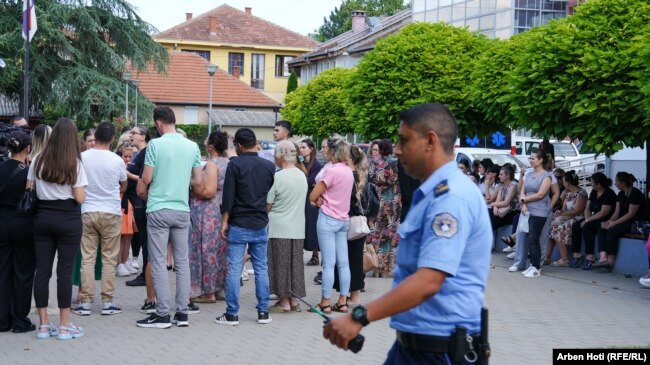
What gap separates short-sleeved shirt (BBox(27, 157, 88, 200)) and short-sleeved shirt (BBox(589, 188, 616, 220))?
9.62 metres

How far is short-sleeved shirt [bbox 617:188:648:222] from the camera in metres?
15.4

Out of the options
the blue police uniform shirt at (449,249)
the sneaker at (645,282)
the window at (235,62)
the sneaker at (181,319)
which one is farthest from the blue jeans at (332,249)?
the window at (235,62)

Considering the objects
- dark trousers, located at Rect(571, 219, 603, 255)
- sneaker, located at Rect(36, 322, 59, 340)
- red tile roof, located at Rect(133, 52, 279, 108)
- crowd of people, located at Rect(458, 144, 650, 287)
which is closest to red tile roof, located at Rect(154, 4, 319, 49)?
red tile roof, located at Rect(133, 52, 279, 108)

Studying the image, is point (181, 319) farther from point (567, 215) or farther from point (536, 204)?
point (567, 215)

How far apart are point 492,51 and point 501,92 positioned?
2.77m

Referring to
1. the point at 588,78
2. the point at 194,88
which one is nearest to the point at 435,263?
the point at 588,78

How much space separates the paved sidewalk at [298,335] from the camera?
8.53 meters

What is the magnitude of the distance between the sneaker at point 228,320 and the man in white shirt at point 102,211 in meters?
1.29

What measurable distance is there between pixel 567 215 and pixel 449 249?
42.8 feet

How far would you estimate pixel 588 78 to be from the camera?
16094mm

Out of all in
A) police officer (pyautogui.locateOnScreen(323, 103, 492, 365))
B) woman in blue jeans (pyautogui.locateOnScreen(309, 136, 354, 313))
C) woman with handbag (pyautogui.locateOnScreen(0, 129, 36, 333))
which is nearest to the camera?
police officer (pyautogui.locateOnScreen(323, 103, 492, 365))

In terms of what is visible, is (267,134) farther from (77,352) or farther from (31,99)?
(77,352)

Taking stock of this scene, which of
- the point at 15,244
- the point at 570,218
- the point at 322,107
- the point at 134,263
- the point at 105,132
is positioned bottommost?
the point at 134,263

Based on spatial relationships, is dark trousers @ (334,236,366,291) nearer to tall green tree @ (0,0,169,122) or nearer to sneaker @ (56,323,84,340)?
sneaker @ (56,323,84,340)
